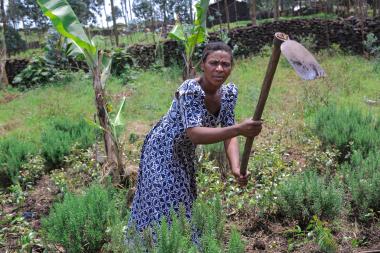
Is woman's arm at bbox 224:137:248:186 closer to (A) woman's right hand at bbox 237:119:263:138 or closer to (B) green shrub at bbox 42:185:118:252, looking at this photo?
(A) woman's right hand at bbox 237:119:263:138

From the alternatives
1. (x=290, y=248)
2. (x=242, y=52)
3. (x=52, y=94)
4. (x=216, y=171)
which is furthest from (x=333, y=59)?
(x=290, y=248)

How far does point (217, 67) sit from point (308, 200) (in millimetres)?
1498

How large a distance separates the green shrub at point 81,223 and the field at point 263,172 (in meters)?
0.10

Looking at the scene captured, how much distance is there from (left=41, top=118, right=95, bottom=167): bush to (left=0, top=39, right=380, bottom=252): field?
0.07 meters

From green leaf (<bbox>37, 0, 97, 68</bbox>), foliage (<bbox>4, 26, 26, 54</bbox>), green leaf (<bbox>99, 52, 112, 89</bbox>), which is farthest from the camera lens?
foliage (<bbox>4, 26, 26, 54</bbox>)

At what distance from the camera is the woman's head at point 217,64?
7.07 feet

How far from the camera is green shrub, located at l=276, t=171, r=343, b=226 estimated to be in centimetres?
306

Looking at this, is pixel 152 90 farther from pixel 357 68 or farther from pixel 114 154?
pixel 114 154

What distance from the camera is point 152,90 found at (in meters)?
9.68

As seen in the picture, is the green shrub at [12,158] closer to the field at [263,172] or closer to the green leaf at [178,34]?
the field at [263,172]

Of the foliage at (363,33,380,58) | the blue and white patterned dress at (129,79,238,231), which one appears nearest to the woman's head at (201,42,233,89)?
the blue and white patterned dress at (129,79,238,231)

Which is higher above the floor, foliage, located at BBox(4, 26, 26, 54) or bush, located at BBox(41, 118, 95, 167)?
foliage, located at BBox(4, 26, 26, 54)

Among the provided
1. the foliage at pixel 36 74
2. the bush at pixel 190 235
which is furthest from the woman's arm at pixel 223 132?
the foliage at pixel 36 74

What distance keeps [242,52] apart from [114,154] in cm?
967
